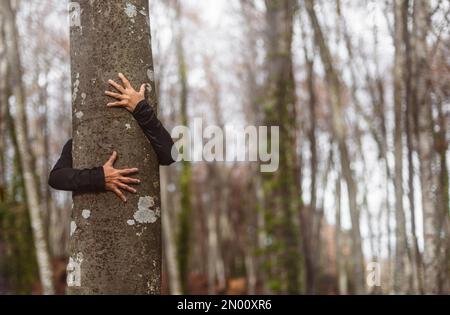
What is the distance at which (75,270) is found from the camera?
300 centimetres

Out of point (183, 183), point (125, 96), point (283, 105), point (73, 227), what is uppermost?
point (283, 105)

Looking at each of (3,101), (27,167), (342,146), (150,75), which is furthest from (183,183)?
Result: (150,75)

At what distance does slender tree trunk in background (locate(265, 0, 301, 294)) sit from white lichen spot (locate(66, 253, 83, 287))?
6.91m

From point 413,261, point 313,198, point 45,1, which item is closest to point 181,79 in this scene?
point 45,1

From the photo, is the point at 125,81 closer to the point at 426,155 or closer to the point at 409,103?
the point at 426,155

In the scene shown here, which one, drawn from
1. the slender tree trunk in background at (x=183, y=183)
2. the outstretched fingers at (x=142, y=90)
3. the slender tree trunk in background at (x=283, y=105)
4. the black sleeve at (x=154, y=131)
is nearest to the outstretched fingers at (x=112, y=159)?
the black sleeve at (x=154, y=131)

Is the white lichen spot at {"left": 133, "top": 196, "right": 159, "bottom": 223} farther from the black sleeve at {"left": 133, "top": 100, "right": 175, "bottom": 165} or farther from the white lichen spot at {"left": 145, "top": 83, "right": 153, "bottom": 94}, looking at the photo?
the white lichen spot at {"left": 145, "top": 83, "right": 153, "bottom": 94}

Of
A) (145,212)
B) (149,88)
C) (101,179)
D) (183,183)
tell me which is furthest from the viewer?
(183,183)

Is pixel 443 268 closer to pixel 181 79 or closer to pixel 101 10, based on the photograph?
pixel 101 10

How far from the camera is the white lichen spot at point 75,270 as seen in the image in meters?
2.97

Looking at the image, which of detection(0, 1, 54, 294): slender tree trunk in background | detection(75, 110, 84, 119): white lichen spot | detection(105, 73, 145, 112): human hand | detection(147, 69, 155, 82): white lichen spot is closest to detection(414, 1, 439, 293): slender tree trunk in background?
detection(147, 69, 155, 82): white lichen spot

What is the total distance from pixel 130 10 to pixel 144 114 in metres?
0.67

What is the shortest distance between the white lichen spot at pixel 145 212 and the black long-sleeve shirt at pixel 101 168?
237 mm
